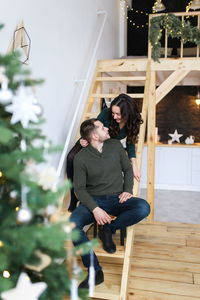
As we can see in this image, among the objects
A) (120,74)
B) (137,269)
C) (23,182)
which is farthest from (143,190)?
(23,182)

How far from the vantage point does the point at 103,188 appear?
2.50 metres

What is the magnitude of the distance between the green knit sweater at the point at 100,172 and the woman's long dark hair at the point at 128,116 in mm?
280

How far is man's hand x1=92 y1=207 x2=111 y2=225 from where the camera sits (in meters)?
2.29

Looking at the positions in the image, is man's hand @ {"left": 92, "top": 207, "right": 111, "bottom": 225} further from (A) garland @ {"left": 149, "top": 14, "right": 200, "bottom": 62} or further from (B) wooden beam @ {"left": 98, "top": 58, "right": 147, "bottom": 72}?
(A) garland @ {"left": 149, "top": 14, "right": 200, "bottom": 62}

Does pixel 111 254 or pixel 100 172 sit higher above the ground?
pixel 100 172

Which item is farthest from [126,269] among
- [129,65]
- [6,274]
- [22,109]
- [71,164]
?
[129,65]

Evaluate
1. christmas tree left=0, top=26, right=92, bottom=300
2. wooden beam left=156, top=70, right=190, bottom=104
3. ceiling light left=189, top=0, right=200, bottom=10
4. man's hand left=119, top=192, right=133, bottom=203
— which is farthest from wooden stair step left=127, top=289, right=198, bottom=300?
ceiling light left=189, top=0, right=200, bottom=10

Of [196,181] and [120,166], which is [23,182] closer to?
[120,166]

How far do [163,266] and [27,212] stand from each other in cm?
208

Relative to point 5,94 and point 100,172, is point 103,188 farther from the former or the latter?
point 5,94

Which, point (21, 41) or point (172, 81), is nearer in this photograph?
point (21, 41)

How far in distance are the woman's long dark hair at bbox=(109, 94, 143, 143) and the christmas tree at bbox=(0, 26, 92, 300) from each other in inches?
70.5

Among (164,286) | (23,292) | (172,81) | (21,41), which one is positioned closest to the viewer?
(23,292)

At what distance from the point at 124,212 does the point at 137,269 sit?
542mm
